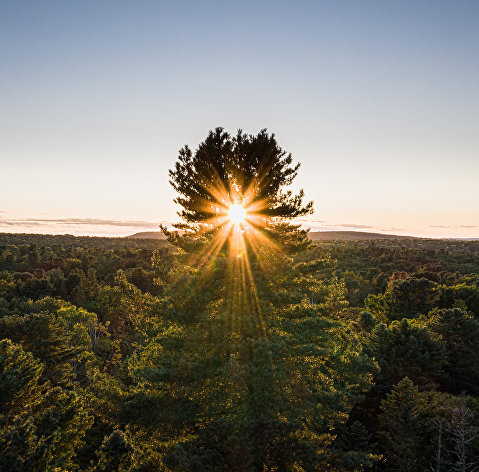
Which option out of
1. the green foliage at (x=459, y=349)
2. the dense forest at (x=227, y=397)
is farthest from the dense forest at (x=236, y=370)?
the green foliage at (x=459, y=349)

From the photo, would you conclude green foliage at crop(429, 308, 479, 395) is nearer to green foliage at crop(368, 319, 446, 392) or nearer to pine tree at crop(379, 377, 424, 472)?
green foliage at crop(368, 319, 446, 392)

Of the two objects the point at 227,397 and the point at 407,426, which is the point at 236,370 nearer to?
the point at 227,397

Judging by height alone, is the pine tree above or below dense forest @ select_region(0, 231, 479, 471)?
below

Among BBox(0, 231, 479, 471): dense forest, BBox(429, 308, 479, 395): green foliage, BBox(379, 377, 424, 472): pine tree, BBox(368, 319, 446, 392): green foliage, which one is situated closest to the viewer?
BBox(0, 231, 479, 471): dense forest

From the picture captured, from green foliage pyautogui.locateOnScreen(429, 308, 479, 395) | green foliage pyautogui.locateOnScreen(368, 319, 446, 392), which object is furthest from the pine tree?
green foliage pyautogui.locateOnScreen(429, 308, 479, 395)

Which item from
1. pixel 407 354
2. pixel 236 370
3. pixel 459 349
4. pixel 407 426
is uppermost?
pixel 236 370

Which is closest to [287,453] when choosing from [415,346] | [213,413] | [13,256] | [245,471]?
[245,471]

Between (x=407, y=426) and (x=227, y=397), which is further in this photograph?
(x=407, y=426)

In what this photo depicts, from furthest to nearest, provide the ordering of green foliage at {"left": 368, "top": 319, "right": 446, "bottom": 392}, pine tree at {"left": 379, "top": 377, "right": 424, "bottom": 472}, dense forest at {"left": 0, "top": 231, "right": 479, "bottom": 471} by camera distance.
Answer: green foliage at {"left": 368, "top": 319, "right": 446, "bottom": 392} → pine tree at {"left": 379, "top": 377, "right": 424, "bottom": 472} → dense forest at {"left": 0, "top": 231, "right": 479, "bottom": 471}

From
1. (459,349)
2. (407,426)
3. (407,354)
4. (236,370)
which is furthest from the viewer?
(459,349)

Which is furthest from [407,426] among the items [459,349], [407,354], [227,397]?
[227,397]

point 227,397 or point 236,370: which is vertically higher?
point 236,370

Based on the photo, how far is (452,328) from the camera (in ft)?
87.5

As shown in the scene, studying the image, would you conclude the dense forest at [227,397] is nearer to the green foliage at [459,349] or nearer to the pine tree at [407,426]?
the pine tree at [407,426]
